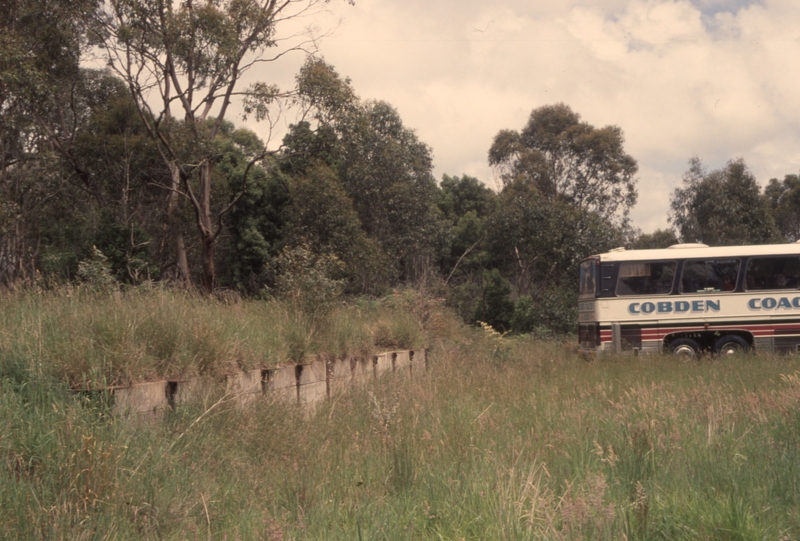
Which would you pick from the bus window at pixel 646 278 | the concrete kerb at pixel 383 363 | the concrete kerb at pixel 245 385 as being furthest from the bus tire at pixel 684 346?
the concrete kerb at pixel 245 385

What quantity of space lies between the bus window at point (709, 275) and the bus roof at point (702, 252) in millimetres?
161

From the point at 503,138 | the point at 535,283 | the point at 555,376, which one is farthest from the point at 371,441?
the point at 503,138

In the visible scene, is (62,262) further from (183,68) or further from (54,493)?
(54,493)

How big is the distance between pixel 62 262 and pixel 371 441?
14942 millimetres

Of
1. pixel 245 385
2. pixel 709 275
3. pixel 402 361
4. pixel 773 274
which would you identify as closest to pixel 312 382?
pixel 245 385

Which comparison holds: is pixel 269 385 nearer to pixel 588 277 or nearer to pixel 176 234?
pixel 588 277

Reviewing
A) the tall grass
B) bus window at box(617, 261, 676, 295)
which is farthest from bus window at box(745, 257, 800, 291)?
the tall grass

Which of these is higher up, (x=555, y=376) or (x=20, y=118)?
(x=20, y=118)

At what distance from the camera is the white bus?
17.0 m

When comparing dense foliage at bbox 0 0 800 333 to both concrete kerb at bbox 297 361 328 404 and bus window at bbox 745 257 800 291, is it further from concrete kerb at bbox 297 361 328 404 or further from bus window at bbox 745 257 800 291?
bus window at bbox 745 257 800 291

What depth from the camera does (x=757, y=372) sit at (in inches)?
425

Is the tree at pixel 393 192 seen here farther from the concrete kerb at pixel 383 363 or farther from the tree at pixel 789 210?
the tree at pixel 789 210

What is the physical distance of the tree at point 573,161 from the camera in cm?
3891

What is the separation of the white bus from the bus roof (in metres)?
0.02
